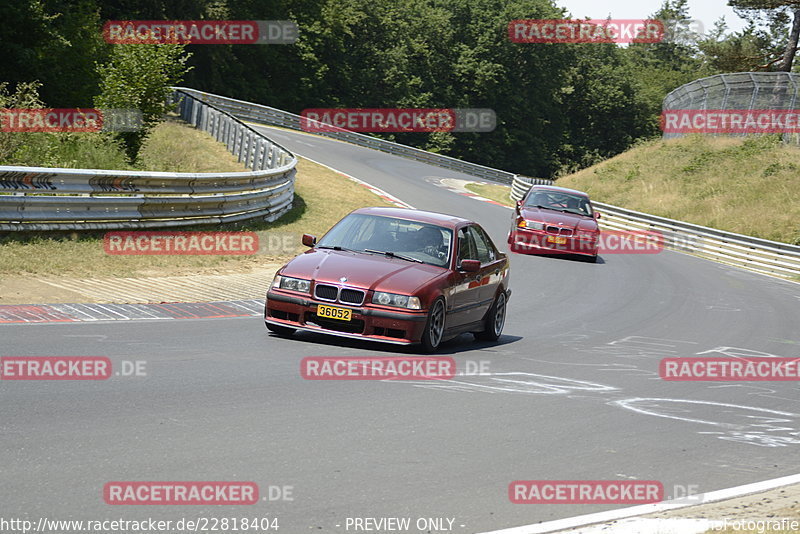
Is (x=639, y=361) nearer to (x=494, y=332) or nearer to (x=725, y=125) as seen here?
(x=494, y=332)

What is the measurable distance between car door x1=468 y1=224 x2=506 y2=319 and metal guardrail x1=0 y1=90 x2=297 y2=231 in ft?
22.0

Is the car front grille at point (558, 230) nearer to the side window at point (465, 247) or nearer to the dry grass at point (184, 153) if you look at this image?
the dry grass at point (184, 153)

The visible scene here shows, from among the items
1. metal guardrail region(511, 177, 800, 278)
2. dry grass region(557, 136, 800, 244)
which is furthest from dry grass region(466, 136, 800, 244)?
metal guardrail region(511, 177, 800, 278)

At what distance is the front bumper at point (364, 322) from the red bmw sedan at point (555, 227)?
14759mm

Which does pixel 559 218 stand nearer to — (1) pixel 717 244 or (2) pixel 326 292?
(1) pixel 717 244

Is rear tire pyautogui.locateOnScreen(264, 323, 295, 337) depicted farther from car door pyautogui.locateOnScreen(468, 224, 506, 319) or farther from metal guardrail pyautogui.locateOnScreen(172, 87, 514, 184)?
metal guardrail pyautogui.locateOnScreen(172, 87, 514, 184)

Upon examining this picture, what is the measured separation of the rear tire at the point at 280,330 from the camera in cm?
1092

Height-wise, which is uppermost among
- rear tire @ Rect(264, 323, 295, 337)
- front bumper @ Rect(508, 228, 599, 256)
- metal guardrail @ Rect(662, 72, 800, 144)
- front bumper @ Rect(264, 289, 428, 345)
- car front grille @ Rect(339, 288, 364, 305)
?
metal guardrail @ Rect(662, 72, 800, 144)

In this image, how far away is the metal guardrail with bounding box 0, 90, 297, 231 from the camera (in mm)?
14734

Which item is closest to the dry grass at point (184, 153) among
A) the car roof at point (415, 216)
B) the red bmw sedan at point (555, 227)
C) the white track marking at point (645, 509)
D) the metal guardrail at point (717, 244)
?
the red bmw sedan at point (555, 227)

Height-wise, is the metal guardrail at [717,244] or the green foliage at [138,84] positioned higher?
the green foliage at [138,84]

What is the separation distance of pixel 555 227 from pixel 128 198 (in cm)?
1155

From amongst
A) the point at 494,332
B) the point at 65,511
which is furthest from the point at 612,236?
the point at 65,511

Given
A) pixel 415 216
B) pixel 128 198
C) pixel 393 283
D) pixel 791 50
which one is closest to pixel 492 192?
pixel 791 50
